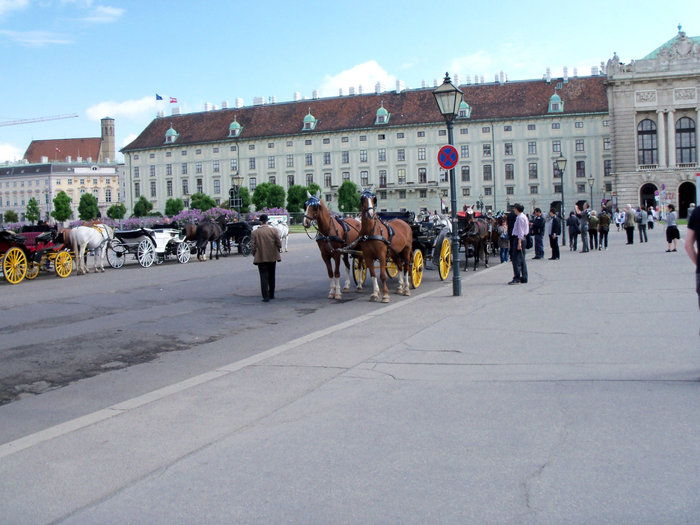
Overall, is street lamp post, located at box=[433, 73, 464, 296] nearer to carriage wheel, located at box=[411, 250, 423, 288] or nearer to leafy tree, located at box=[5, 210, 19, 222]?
carriage wheel, located at box=[411, 250, 423, 288]

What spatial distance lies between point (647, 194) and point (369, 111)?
4242 centimetres

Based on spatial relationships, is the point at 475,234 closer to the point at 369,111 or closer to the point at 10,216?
the point at 369,111

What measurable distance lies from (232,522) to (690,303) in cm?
1022

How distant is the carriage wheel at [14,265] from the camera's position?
21438mm

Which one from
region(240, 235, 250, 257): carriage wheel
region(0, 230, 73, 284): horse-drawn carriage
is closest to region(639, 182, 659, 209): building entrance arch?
region(240, 235, 250, 257): carriage wheel

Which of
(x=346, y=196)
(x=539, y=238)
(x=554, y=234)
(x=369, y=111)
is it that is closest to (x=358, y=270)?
(x=554, y=234)

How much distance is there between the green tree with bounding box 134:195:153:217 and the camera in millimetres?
117438

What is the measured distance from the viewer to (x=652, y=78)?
86250mm

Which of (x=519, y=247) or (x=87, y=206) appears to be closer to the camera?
(x=519, y=247)

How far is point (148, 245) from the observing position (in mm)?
28094

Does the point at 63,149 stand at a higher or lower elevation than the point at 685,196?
higher

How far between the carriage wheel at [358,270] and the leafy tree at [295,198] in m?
82.7

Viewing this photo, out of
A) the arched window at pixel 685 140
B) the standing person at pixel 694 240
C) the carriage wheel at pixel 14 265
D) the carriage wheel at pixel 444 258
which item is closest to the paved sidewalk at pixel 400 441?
the standing person at pixel 694 240

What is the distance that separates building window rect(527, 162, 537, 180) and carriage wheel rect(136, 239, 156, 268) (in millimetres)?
83025
